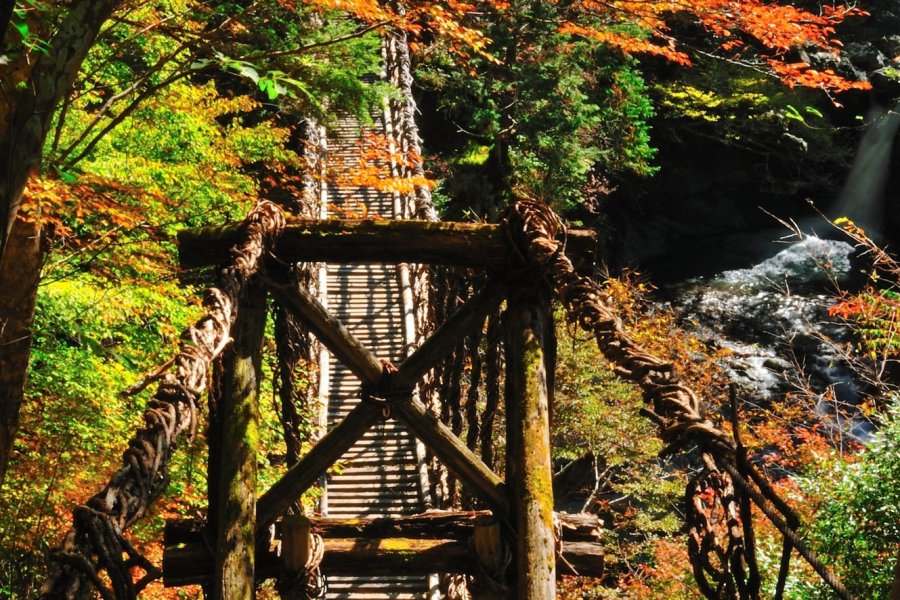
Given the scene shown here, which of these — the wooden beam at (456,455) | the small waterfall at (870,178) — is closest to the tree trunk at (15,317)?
the wooden beam at (456,455)

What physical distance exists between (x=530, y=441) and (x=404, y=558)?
2.72 feet

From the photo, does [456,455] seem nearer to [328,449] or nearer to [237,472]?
[328,449]

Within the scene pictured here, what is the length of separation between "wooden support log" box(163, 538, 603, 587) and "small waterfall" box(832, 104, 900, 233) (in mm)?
20168

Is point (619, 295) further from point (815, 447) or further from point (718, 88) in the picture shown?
point (718, 88)

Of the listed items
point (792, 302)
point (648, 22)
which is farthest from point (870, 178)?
point (648, 22)

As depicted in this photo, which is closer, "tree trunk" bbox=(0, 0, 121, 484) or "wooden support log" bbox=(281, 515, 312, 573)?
"tree trunk" bbox=(0, 0, 121, 484)

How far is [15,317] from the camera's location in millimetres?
4398

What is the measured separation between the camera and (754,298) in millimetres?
19156

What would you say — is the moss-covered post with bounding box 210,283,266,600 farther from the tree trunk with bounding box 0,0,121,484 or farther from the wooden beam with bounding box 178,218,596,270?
the tree trunk with bounding box 0,0,121,484

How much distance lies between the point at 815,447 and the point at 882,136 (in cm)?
1351

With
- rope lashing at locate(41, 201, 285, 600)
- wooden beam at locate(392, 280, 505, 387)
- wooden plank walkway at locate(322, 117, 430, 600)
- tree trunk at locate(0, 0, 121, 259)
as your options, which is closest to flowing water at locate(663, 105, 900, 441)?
wooden plank walkway at locate(322, 117, 430, 600)

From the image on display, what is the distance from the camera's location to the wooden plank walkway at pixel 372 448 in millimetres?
8320

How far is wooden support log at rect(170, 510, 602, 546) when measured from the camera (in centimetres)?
361

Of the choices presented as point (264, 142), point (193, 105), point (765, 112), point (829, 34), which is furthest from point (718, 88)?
point (193, 105)
